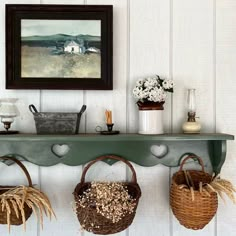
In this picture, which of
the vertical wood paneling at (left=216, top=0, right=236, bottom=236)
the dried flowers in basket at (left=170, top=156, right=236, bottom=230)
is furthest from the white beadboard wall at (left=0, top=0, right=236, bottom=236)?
the dried flowers in basket at (left=170, top=156, right=236, bottom=230)

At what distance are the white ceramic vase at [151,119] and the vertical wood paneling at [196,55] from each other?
0.33 ft

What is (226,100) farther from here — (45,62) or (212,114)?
(45,62)

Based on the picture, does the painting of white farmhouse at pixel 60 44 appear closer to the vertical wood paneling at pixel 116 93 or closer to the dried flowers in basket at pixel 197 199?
the vertical wood paneling at pixel 116 93

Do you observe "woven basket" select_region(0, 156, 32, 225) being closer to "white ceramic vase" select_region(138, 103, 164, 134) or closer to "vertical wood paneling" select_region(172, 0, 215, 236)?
"white ceramic vase" select_region(138, 103, 164, 134)

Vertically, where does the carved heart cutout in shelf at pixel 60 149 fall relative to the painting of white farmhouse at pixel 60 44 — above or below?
below

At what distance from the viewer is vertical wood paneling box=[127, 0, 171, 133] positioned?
1.10 metres

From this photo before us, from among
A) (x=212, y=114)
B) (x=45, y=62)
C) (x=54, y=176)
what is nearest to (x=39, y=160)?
(x=54, y=176)

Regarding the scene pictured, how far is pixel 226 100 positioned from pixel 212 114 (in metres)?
0.07

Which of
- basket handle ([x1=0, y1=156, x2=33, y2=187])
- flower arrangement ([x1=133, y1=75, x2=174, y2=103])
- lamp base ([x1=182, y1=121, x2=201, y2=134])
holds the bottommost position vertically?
basket handle ([x1=0, y1=156, x2=33, y2=187])

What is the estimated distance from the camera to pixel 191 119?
3.47 feet

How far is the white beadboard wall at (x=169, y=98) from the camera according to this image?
1088mm

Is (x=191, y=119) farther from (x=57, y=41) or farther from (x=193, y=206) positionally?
(x=57, y=41)

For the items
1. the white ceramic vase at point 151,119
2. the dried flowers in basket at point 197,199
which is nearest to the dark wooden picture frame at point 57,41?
the white ceramic vase at point 151,119

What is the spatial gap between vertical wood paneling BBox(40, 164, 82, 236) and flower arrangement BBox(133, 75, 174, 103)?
309 millimetres
